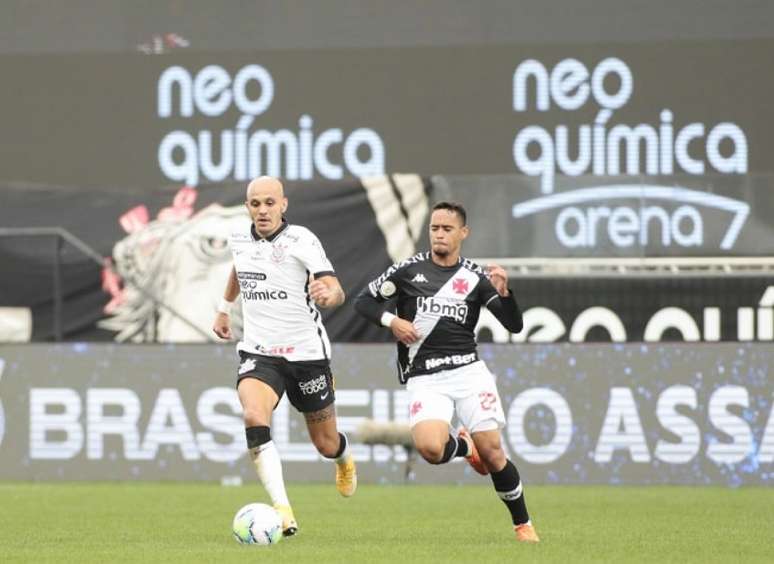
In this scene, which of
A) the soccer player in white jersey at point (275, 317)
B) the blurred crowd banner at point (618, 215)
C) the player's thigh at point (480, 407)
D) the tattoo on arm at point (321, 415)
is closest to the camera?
the player's thigh at point (480, 407)

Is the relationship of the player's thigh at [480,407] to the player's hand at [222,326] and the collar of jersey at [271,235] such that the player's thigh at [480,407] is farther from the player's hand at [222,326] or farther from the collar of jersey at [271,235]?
the player's hand at [222,326]

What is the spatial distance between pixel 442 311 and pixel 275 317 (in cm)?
99

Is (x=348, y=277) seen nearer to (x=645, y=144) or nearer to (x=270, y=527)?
(x=645, y=144)

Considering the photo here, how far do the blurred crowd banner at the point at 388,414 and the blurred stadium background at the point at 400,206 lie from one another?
0.02m

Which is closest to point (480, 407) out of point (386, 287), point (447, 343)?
point (447, 343)

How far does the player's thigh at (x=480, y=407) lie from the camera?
32.6 ft

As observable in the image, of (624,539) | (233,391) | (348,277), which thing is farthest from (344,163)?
(624,539)

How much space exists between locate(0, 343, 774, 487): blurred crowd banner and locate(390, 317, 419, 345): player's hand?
590cm

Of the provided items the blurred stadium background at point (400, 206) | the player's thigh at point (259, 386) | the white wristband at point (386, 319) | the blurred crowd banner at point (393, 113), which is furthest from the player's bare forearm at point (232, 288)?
the blurred crowd banner at point (393, 113)

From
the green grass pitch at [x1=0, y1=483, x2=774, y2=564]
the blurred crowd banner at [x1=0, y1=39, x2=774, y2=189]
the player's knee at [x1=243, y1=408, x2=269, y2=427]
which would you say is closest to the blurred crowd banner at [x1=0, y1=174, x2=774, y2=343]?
the blurred crowd banner at [x1=0, y1=39, x2=774, y2=189]

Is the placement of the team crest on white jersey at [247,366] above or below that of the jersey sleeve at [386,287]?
below

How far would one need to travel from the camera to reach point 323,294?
986 cm

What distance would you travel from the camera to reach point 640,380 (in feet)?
51.6

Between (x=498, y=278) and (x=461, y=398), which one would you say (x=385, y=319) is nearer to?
(x=461, y=398)
